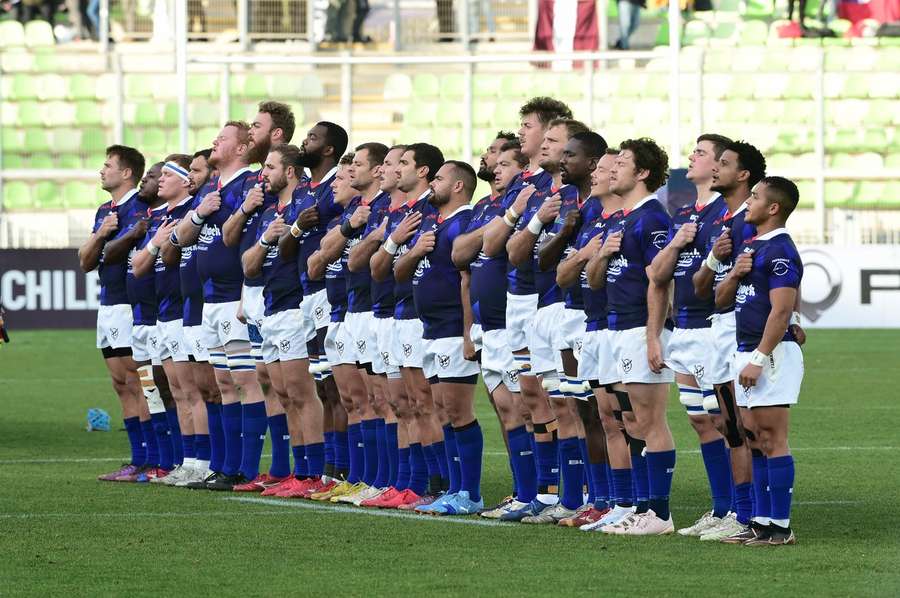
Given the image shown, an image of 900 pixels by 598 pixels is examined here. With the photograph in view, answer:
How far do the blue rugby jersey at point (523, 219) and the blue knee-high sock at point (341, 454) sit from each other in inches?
82.8

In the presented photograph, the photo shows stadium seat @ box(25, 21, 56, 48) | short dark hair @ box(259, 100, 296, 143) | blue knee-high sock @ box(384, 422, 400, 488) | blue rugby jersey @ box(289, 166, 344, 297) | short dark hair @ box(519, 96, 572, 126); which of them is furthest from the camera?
stadium seat @ box(25, 21, 56, 48)

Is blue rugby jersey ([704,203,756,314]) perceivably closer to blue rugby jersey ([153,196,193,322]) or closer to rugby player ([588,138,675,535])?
rugby player ([588,138,675,535])

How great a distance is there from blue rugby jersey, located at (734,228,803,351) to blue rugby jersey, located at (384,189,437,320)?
2.53 m

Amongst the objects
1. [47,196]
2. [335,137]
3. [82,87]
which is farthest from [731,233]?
[82,87]

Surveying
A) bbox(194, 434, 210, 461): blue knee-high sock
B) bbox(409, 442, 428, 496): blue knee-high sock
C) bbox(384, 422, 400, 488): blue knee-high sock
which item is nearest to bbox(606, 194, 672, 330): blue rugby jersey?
bbox(409, 442, 428, 496): blue knee-high sock

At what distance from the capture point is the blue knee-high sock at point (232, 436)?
40.3ft

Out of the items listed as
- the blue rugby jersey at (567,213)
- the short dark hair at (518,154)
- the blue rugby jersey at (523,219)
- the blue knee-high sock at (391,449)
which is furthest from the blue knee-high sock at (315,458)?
the blue rugby jersey at (567,213)

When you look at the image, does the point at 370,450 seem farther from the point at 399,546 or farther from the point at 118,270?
the point at 118,270

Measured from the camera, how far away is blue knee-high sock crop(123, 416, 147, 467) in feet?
42.7

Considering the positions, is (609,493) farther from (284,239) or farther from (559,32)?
(559,32)

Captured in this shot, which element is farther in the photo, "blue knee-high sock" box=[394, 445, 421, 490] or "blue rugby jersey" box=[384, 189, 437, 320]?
"blue knee-high sock" box=[394, 445, 421, 490]

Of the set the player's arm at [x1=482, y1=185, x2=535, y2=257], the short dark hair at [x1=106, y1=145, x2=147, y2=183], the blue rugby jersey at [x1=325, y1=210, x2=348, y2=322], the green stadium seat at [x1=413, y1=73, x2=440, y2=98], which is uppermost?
the green stadium seat at [x1=413, y1=73, x2=440, y2=98]

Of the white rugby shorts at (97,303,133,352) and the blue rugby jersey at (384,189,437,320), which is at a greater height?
the blue rugby jersey at (384,189,437,320)

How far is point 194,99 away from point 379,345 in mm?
19407
